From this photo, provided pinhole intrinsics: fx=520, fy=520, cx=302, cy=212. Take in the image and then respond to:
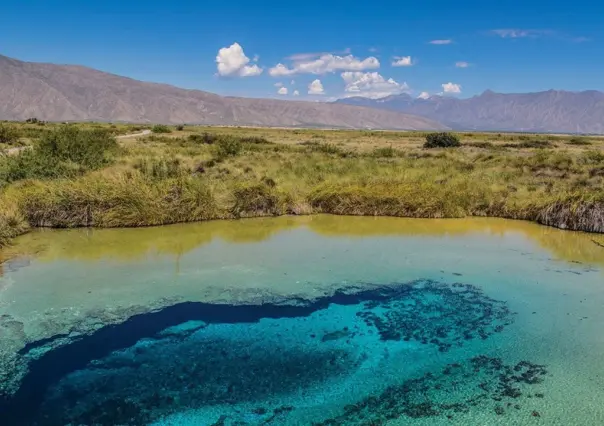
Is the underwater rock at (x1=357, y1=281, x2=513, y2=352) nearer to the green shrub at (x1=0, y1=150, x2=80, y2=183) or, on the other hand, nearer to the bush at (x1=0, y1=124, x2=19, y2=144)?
the green shrub at (x1=0, y1=150, x2=80, y2=183)

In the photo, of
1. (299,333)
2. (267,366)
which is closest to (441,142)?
(299,333)

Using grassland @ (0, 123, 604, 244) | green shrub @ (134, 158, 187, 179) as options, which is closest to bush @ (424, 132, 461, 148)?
grassland @ (0, 123, 604, 244)

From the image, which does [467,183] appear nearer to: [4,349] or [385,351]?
[385,351]

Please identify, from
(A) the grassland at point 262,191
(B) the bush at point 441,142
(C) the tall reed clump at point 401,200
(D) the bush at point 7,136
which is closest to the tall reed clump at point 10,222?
(A) the grassland at point 262,191

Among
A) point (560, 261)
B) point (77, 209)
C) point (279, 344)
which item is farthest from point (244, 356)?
point (77, 209)

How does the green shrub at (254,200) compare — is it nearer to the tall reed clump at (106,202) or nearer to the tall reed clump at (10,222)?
the tall reed clump at (106,202)

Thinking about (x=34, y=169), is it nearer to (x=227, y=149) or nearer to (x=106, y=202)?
(x=106, y=202)

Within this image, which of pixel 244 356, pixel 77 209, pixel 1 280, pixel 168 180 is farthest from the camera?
pixel 168 180
